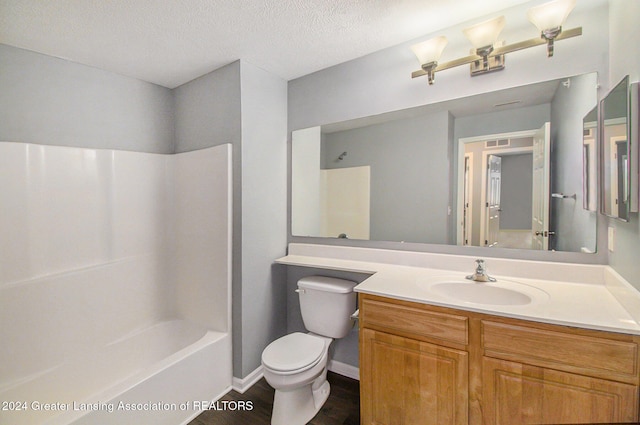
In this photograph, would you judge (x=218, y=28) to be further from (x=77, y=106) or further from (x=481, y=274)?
(x=481, y=274)

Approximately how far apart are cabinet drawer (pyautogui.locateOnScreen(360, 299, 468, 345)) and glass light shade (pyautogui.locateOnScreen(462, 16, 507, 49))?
142 centimetres

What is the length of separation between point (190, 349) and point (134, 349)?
0.67 meters

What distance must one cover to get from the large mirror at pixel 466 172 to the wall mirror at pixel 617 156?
0.14m

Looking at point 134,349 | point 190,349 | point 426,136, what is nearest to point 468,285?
point 426,136

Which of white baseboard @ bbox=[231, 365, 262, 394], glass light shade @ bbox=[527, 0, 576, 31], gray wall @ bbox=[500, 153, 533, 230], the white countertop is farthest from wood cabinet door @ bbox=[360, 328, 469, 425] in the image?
glass light shade @ bbox=[527, 0, 576, 31]

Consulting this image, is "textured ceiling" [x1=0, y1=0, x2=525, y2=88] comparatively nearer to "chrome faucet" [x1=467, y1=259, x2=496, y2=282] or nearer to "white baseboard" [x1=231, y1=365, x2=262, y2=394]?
"chrome faucet" [x1=467, y1=259, x2=496, y2=282]

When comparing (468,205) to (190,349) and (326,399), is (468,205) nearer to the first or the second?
(326,399)

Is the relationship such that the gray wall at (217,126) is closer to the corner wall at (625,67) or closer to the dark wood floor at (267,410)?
the dark wood floor at (267,410)

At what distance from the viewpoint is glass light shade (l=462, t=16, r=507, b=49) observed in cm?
143

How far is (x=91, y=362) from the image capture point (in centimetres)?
189

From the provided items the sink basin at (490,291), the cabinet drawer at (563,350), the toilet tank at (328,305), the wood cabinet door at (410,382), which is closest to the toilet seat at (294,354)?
the toilet tank at (328,305)

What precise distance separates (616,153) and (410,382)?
1.34 m

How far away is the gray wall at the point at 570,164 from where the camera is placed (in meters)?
1.40

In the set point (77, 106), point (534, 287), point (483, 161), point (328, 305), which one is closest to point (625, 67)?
point (483, 161)
